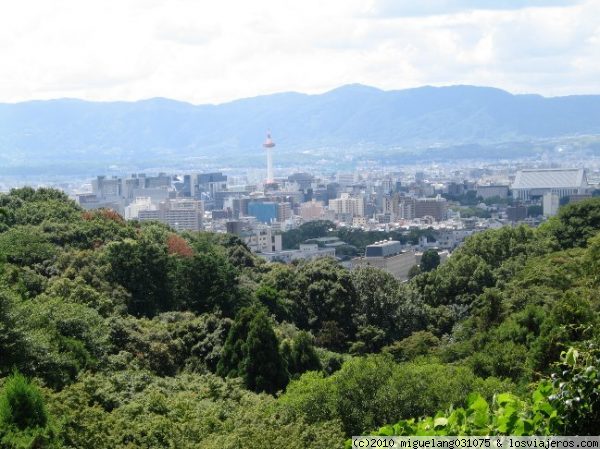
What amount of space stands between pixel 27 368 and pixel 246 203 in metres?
108

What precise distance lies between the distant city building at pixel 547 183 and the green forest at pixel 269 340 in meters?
90.2

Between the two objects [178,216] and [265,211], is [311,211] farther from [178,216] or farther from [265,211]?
[178,216]

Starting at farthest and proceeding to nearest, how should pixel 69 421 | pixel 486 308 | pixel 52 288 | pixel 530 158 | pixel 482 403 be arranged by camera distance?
pixel 530 158 → pixel 486 308 → pixel 52 288 → pixel 69 421 → pixel 482 403

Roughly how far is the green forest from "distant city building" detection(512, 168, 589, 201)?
90193mm

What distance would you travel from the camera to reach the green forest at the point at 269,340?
7.45 meters

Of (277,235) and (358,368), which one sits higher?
(358,368)

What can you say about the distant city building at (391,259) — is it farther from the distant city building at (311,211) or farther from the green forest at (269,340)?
the distant city building at (311,211)

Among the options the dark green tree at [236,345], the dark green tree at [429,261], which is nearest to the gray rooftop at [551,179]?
the dark green tree at [429,261]

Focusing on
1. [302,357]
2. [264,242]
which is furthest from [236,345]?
[264,242]

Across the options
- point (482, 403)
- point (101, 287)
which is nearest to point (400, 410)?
point (482, 403)

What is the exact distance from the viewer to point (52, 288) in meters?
15.6

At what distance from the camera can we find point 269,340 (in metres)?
14.4

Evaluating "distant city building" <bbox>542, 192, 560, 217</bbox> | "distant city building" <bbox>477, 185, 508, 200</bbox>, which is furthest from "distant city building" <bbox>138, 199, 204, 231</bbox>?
"distant city building" <bbox>477, 185, 508, 200</bbox>

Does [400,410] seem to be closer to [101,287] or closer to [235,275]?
[101,287]
